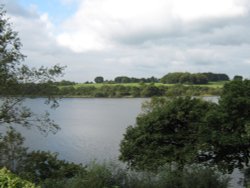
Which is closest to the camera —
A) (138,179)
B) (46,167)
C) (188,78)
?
(138,179)

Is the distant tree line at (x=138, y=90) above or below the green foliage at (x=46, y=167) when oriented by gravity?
above

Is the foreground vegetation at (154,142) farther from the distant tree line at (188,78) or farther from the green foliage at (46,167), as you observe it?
the distant tree line at (188,78)

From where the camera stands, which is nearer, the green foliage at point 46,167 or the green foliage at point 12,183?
the green foliage at point 12,183

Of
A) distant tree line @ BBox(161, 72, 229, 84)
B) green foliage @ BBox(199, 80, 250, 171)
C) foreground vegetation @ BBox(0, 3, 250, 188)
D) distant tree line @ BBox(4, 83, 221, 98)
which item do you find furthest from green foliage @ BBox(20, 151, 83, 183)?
distant tree line @ BBox(161, 72, 229, 84)

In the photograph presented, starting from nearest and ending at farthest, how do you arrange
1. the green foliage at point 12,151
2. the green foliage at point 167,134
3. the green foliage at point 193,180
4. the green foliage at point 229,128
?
the green foliage at point 193,180 → the green foliage at point 12,151 → the green foliage at point 229,128 → the green foliage at point 167,134

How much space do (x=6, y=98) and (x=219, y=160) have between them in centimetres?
915

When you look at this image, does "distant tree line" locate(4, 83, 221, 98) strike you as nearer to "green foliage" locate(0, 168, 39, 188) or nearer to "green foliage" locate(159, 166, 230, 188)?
"green foliage" locate(159, 166, 230, 188)

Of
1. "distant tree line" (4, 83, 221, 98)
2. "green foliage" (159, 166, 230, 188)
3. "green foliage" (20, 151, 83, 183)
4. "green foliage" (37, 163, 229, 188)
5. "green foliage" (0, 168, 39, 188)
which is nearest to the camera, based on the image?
"green foliage" (0, 168, 39, 188)

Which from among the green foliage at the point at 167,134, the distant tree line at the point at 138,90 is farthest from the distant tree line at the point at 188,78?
the green foliage at the point at 167,134

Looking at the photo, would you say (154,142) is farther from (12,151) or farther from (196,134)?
(12,151)

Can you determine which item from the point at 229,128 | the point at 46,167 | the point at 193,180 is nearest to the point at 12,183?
the point at 193,180

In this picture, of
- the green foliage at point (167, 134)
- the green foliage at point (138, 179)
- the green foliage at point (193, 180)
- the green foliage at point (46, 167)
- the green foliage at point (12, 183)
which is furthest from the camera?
the green foliage at point (167, 134)

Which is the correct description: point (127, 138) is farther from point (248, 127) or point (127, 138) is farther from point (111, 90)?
point (111, 90)

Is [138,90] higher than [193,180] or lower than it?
higher
